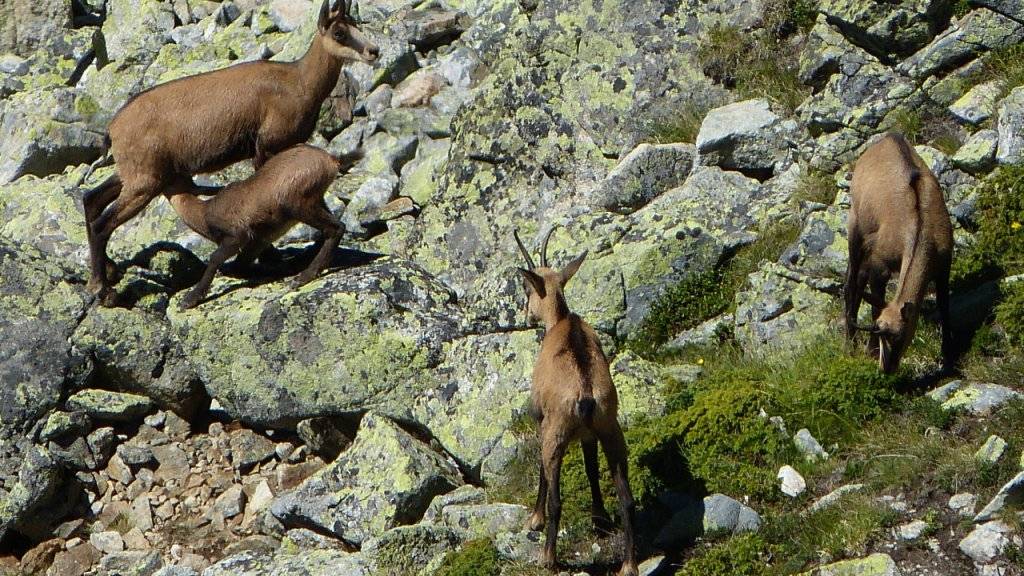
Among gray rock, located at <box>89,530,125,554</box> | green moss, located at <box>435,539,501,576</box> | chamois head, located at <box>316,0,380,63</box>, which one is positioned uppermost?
chamois head, located at <box>316,0,380,63</box>

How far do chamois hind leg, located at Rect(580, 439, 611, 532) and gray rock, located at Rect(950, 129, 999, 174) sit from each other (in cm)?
473

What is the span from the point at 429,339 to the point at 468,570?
10.5 feet

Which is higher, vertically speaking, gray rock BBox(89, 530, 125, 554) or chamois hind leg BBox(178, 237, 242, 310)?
chamois hind leg BBox(178, 237, 242, 310)

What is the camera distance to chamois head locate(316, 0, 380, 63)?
518 inches

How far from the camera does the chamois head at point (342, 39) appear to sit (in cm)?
1316

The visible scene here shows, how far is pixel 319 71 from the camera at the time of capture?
13109 mm

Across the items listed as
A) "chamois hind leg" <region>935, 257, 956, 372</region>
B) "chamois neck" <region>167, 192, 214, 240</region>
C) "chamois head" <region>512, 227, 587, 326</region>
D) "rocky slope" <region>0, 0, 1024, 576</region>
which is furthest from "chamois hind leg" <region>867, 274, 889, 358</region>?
"chamois neck" <region>167, 192, 214, 240</region>

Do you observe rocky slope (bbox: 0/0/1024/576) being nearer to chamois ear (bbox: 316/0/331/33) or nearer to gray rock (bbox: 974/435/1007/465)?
gray rock (bbox: 974/435/1007/465)

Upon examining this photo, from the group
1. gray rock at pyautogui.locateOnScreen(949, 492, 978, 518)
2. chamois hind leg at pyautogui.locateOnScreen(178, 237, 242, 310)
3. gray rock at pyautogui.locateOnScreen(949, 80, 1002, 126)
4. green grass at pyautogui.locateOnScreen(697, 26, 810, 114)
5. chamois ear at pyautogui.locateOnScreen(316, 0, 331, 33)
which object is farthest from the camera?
green grass at pyautogui.locateOnScreen(697, 26, 810, 114)

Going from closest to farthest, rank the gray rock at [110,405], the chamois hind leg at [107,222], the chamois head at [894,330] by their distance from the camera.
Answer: the chamois head at [894,330] < the gray rock at [110,405] < the chamois hind leg at [107,222]

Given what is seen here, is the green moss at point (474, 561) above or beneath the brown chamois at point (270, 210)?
beneath

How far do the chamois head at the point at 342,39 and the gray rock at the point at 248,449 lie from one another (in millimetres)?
3860

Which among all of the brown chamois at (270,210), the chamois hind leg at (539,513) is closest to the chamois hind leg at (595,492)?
the chamois hind leg at (539,513)

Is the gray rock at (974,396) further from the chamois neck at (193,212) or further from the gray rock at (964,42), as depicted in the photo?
the chamois neck at (193,212)
